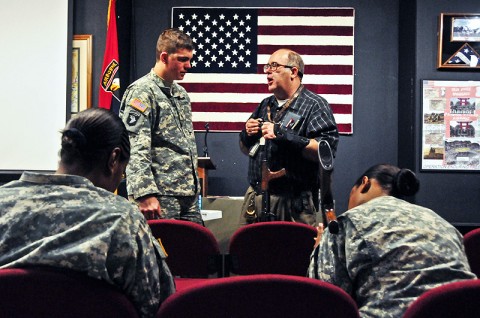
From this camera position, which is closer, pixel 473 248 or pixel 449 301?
pixel 449 301

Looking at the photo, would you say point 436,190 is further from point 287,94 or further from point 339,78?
point 287,94

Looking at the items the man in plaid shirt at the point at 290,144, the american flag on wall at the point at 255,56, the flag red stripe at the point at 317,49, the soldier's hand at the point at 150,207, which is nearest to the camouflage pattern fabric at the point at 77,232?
the soldier's hand at the point at 150,207

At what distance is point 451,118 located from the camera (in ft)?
19.8

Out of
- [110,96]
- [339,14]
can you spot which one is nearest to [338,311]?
[110,96]

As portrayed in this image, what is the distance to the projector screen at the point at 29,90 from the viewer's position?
5.09m

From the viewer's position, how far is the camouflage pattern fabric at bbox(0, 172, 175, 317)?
1.33 m

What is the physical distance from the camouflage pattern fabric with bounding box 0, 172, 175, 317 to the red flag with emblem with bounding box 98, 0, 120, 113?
3.87 metres

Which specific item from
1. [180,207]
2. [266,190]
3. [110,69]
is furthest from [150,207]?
[110,69]

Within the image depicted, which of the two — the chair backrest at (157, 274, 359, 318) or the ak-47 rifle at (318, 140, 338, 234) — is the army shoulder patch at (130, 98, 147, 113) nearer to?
the ak-47 rifle at (318, 140, 338, 234)

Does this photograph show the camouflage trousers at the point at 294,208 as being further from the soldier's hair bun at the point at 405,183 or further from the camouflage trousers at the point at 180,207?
the soldier's hair bun at the point at 405,183

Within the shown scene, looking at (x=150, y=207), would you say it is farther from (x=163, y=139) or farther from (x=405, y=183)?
(x=405, y=183)

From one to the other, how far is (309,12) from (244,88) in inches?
42.8

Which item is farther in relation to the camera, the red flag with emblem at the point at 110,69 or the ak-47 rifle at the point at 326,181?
the red flag with emblem at the point at 110,69

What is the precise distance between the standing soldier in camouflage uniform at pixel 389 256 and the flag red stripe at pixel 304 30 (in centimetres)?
481
